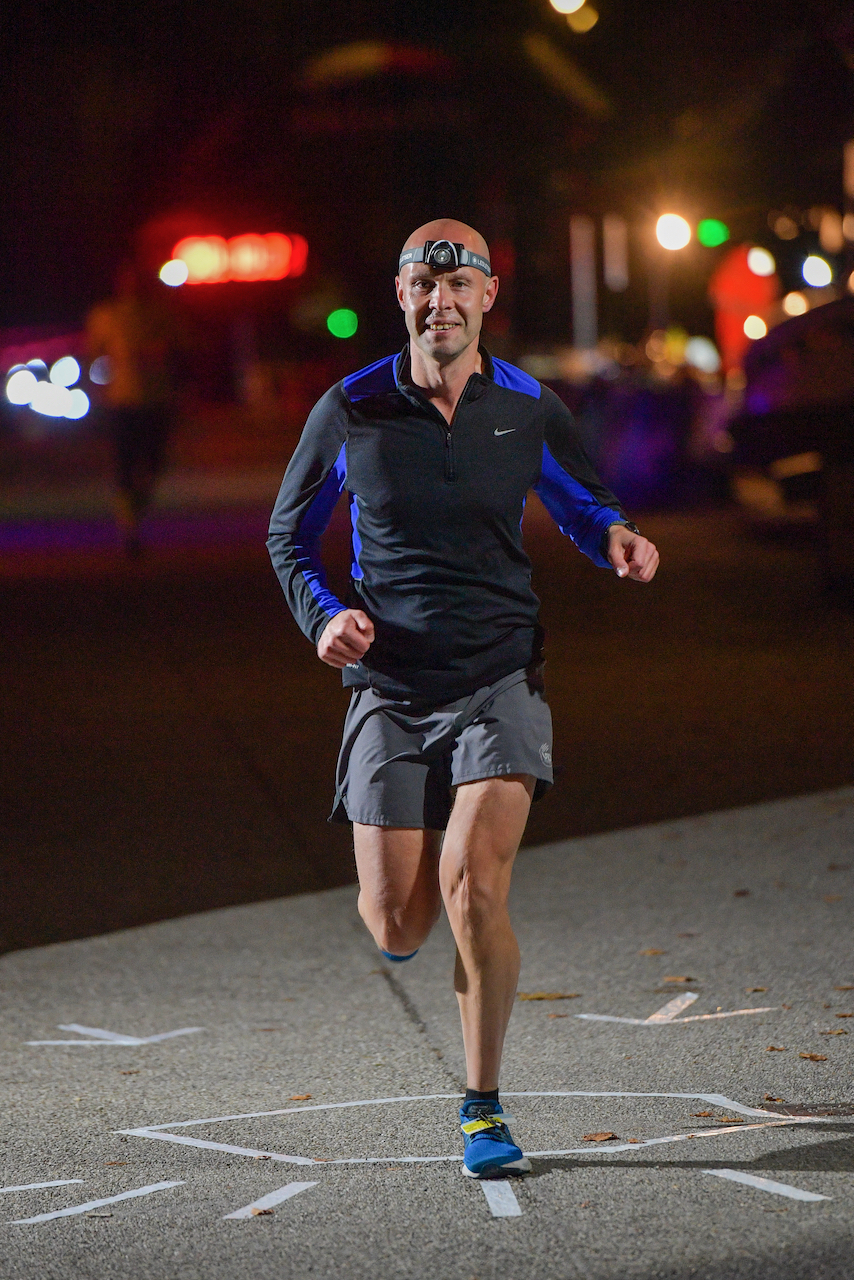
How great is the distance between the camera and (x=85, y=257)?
5681 cm

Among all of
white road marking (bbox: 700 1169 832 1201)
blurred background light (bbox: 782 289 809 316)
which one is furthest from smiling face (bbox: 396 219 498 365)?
blurred background light (bbox: 782 289 809 316)

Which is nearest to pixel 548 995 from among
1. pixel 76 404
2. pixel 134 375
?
pixel 134 375

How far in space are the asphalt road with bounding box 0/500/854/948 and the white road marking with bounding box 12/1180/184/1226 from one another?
2561 mm

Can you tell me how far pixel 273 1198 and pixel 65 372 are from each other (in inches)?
1376

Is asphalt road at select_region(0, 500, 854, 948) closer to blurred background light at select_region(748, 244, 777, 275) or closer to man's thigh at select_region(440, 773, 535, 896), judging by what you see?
man's thigh at select_region(440, 773, 535, 896)

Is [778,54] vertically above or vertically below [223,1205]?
above

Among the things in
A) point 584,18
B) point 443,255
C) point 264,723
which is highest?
point 584,18

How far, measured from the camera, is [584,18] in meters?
28.3

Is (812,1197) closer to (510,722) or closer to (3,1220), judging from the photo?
(510,722)

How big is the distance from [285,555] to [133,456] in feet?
42.9

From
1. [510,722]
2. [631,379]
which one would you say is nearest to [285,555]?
[510,722]

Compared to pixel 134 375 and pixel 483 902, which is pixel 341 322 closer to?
pixel 134 375

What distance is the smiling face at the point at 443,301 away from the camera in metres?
4.04

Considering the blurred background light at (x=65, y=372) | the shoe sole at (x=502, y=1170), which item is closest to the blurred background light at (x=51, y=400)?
the blurred background light at (x=65, y=372)
